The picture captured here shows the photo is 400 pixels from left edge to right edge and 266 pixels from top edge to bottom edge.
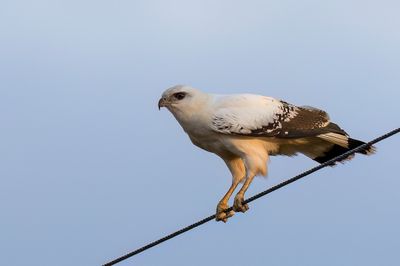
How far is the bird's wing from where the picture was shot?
1046cm

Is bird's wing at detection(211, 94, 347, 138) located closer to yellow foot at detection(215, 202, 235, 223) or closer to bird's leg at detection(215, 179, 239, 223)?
A: bird's leg at detection(215, 179, 239, 223)

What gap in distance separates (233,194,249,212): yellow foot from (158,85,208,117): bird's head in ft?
3.32

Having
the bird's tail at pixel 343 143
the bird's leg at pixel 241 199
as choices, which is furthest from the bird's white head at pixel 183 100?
the bird's tail at pixel 343 143

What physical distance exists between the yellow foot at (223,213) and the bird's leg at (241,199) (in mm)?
216

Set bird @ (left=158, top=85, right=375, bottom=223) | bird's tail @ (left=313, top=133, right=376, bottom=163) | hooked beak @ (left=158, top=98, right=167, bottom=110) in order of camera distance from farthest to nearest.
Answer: bird's tail @ (left=313, top=133, right=376, bottom=163) < hooked beak @ (left=158, top=98, right=167, bottom=110) < bird @ (left=158, top=85, right=375, bottom=223)

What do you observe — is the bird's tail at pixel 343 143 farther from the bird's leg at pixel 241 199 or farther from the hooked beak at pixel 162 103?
the hooked beak at pixel 162 103

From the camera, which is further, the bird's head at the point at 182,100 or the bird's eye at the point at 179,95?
the bird's eye at the point at 179,95

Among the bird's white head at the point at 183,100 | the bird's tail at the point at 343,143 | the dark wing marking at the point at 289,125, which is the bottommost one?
the bird's tail at the point at 343,143

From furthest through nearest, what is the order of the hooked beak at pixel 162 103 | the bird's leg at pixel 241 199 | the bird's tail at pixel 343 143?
the bird's tail at pixel 343 143
the hooked beak at pixel 162 103
the bird's leg at pixel 241 199

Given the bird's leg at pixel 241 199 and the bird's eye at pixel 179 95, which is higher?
the bird's eye at pixel 179 95

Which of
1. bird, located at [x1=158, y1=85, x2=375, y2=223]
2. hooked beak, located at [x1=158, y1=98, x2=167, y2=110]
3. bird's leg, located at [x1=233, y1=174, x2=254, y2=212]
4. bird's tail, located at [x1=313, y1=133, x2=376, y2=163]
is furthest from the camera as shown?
bird's tail, located at [x1=313, y1=133, x2=376, y2=163]

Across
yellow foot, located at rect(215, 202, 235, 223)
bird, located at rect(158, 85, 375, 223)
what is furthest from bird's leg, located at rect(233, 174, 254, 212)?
yellow foot, located at rect(215, 202, 235, 223)

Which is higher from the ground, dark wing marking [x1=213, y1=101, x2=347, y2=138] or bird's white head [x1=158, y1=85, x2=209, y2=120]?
bird's white head [x1=158, y1=85, x2=209, y2=120]

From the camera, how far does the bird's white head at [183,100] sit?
1057 cm
